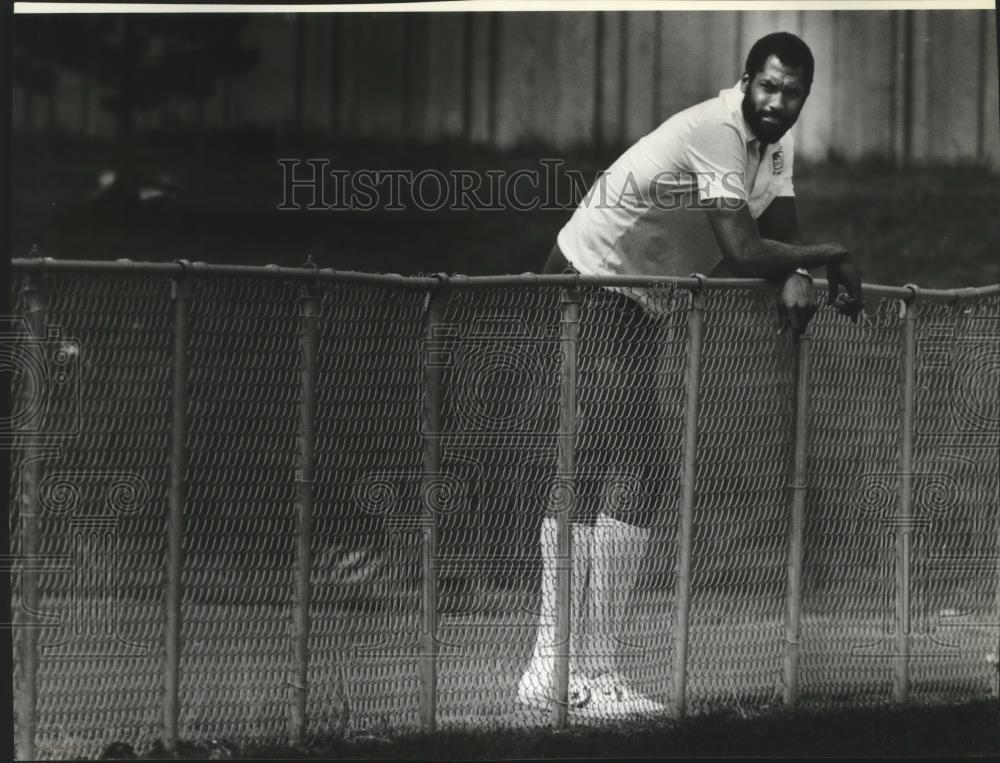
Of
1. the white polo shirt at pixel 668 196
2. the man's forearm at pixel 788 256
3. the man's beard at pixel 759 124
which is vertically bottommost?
the man's forearm at pixel 788 256

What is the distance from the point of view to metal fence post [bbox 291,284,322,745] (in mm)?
4172

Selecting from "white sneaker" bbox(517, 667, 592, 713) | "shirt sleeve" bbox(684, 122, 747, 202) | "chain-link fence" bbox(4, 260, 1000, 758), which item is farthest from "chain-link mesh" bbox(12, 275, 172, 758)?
"shirt sleeve" bbox(684, 122, 747, 202)

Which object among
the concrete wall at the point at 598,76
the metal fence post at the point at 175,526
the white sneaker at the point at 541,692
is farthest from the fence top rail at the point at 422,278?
the white sneaker at the point at 541,692

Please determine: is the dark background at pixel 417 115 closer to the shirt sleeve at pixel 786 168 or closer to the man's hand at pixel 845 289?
the shirt sleeve at pixel 786 168

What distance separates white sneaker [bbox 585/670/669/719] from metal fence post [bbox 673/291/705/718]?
120 mm

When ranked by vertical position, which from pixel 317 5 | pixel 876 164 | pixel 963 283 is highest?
pixel 317 5

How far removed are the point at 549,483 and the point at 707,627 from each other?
753mm

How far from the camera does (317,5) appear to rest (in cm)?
440

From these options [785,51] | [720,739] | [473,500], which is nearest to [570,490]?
[473,500]

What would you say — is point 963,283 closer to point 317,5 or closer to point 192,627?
point 317,5

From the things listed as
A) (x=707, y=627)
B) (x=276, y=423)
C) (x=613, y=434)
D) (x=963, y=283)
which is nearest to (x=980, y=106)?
(x=963, y=283)

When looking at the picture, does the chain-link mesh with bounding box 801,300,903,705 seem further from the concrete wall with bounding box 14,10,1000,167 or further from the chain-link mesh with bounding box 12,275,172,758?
the chain-link mesh with bounding box 12,275,172,758

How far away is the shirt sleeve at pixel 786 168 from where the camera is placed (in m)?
4.71

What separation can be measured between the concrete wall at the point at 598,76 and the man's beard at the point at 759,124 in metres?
0.07
